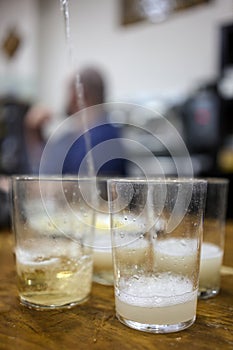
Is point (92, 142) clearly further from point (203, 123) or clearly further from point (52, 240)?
point (203, 123)

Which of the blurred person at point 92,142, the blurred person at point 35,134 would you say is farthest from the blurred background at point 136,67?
the blurred person at point 92,142

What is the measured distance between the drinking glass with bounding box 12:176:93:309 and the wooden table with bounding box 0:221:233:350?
0.03 metres

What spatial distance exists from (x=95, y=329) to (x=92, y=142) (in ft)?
4.94

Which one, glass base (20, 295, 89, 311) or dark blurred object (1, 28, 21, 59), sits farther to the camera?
dark blurred object (1, 28, 21, 59)

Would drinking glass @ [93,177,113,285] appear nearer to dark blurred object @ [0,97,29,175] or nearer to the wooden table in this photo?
the wooden table

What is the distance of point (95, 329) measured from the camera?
544 mm

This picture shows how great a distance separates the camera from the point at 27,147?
306cm

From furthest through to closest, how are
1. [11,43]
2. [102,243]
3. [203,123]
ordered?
[11,43] < [203,123] < [102,243]

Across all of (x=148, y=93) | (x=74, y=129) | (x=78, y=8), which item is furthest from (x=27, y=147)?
(x=78, y=8)

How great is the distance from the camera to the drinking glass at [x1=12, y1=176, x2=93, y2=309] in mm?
648

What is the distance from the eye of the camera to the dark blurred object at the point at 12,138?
2852mm

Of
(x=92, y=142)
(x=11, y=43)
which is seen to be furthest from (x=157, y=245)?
(x=11, y=43)

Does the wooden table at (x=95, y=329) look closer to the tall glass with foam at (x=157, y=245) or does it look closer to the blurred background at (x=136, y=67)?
the tall glass with foam at (x=157, y=245)

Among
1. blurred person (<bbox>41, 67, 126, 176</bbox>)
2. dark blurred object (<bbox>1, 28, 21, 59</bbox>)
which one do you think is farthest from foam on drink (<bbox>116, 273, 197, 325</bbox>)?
dark blurred object (<bbox>1, 28, 21, 59</bbox>)
